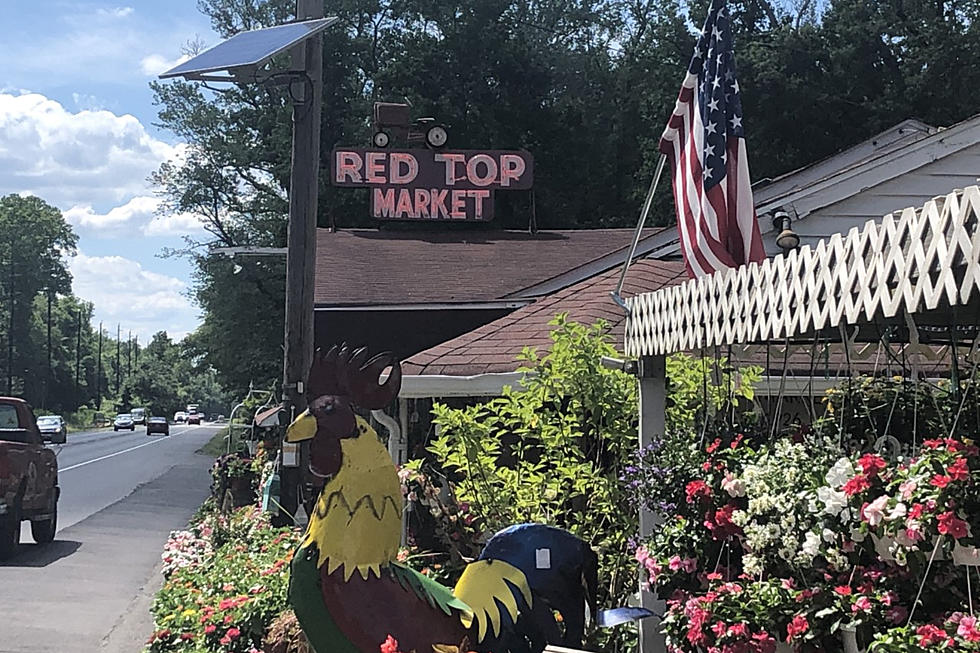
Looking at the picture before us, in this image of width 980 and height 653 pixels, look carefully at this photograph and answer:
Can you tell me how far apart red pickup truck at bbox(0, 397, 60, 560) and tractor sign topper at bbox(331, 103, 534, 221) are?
6627 mm

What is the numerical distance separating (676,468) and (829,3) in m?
33.6

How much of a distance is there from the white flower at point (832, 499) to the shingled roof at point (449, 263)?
9319 millimetres

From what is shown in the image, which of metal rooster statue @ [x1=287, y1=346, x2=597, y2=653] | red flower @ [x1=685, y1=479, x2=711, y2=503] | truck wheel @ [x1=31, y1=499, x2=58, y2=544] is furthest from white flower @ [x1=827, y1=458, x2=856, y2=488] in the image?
truck wheel @ [x1=31, y1=499, x2=58, y2=544]

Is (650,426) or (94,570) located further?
(94,570)

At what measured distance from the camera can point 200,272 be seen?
121ft

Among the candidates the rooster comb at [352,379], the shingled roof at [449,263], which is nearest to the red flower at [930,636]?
the rooster comb at [352,379]

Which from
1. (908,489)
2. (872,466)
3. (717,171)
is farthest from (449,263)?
(908,489)

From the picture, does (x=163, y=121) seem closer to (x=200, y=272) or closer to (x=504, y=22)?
(x=200, y=272)

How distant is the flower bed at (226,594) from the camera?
21.8 feet

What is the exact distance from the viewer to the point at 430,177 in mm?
19438

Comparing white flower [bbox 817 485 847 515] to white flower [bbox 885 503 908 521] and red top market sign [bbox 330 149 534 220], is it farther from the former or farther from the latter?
red top market sign [bbox 330 149 534 220]

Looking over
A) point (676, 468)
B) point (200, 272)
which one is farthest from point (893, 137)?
point (200, 272)

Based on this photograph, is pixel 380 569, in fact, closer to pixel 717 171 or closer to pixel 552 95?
pixel 717 171

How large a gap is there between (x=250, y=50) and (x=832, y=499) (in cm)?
703
